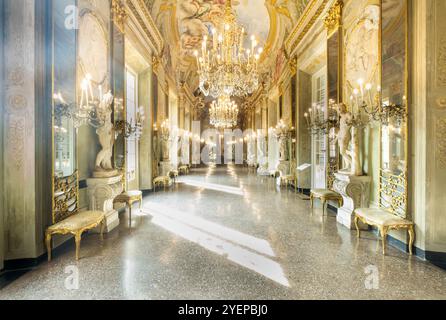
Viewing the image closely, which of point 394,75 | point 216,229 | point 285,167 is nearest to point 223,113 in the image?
point 285,167

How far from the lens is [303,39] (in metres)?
8.48

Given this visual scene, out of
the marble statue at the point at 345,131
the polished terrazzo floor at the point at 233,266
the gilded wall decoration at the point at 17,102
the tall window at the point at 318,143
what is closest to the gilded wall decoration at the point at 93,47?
the gilded wall decoration at the point at 17,102

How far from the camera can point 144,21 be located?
25.2 ft

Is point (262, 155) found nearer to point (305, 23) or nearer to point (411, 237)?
point (305, 23)

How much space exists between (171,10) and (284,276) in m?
10.6

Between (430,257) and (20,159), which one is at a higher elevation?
(20,159)

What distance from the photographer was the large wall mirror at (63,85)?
3.80 m

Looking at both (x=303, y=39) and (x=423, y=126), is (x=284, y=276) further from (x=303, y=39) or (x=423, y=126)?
(x=303, y=39)

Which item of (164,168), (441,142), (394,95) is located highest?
(394,95)

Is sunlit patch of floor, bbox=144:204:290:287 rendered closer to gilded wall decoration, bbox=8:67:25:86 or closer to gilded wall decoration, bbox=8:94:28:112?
gilded wall decoration, bbox=8:94:28:112

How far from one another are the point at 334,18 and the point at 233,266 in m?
6.22

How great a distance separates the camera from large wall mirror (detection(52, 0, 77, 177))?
12.5 ft

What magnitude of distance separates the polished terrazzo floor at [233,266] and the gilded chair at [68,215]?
1.29 ft

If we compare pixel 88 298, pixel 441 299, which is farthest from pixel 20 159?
pixel 441 299
